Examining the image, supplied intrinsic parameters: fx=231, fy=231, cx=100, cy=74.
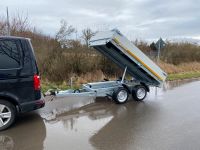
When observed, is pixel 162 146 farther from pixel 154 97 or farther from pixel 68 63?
pixel 68 63

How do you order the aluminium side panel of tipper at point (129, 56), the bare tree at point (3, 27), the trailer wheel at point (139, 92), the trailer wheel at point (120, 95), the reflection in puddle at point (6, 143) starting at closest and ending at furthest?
the reflection in puddle at point (6, 143)
the aluminium side panel of tipper at point (129, 56)
the trailer wheel at point (120, 95)
the trailer wheel at point (139, 92)
the bare tree at point (3, 27)

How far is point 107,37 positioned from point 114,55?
1067mm

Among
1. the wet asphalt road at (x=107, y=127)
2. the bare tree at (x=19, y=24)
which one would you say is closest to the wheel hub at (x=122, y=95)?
the wet asphalt road at (x=107, y=127)

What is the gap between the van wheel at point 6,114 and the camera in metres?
5.12

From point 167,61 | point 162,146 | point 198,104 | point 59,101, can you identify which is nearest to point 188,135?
point 162,146

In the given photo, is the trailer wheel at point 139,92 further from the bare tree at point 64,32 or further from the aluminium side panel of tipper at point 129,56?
the bare tree at point 64,32

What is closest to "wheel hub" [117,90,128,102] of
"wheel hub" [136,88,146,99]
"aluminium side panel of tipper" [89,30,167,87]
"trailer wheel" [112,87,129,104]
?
"trailer wheel" [112,87,129,104]

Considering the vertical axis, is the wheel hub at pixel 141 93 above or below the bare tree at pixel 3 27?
below

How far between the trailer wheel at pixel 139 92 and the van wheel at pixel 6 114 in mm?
4285

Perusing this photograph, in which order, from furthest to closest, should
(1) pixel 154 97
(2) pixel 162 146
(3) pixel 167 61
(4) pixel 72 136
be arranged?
(3) pixel 167 61 < (1) pixel 154 97 < (4) pixel 72 136 < (2) pixel 162 146

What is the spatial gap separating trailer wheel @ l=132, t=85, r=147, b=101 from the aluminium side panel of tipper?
0.44 meters

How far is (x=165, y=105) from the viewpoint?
7.66 meters

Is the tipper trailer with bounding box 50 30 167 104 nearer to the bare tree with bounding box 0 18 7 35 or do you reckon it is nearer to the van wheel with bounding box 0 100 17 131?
the van wheel with bounding box 0 100 17 131

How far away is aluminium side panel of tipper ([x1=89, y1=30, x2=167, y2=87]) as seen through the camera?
24.2ft
